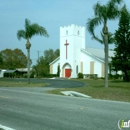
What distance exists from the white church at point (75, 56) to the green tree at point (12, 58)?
38.1 m

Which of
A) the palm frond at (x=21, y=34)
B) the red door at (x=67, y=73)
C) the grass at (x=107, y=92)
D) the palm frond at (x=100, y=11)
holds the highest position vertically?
the palm frond at (x=100, y=11)

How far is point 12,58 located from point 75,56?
42.0m

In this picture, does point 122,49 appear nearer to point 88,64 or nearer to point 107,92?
point 88,64

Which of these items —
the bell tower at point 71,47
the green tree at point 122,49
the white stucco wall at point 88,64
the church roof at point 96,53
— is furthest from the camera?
the bell tower at point 71,47

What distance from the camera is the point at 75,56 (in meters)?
62.9

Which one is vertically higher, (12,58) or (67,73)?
(12,58)

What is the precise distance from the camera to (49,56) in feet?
361

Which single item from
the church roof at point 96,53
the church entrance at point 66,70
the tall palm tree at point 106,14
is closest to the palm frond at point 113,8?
the tall palm tree at point 106,14

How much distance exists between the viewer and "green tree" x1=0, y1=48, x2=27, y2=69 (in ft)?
324

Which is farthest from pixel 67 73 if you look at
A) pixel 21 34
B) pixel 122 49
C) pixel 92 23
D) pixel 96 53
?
pixel 92 23

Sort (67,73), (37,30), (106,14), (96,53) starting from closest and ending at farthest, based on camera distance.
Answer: (106,14), (37,30), (67,73), (96,53)

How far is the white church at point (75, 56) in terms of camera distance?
6153 centimetres

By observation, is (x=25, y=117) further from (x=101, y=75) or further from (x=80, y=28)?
(x=80, y=28)

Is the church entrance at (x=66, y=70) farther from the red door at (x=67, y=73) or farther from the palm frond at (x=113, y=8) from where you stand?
the palm frond at (x=113, y=8)
